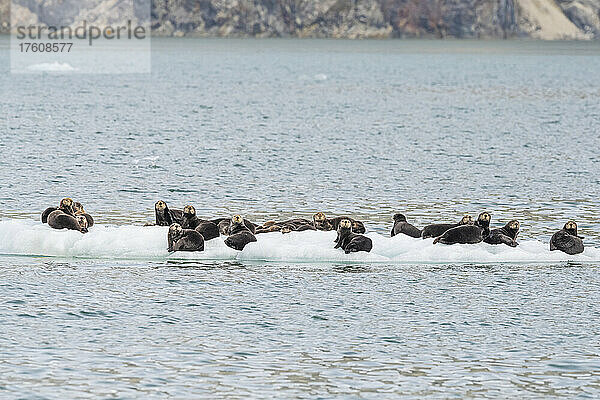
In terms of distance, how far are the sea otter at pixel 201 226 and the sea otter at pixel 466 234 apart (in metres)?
5.02

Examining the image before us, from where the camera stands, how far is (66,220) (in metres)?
27.0

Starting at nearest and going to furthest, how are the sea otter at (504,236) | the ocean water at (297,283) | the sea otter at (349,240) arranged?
1. the ocean water at (297,283)
2. the sea otter at (349,240)
3. the sea otter at (504,236)

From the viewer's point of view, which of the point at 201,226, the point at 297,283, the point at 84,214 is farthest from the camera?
the point at 84,214

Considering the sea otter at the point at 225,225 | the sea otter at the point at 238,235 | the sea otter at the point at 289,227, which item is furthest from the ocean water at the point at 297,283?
the sea otter at the point at 289,227

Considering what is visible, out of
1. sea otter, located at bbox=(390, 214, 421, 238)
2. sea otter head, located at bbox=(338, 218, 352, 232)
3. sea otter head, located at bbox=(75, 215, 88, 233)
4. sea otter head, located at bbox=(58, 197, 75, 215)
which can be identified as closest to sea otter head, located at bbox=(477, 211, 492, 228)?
sea otter, located at bbox=(390, 214, 421, 238)

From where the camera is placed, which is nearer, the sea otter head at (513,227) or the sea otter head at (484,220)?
the sea otter head at (484,220)

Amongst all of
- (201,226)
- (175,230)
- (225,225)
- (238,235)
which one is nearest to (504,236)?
(238,235)

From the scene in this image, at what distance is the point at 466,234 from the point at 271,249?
14.5 ft

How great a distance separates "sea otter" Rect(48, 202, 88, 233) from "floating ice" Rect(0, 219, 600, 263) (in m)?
0.19

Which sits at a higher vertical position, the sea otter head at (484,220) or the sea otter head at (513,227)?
the sea otter head at (484,220)

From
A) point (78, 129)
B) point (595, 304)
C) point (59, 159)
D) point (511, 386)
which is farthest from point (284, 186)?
point (78, 129)

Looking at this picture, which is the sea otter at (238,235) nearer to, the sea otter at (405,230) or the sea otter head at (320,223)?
the sea otter head at (320,223)

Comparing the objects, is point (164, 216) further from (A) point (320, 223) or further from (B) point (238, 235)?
(A) point (320, 223)

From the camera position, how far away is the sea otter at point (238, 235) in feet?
85.0
